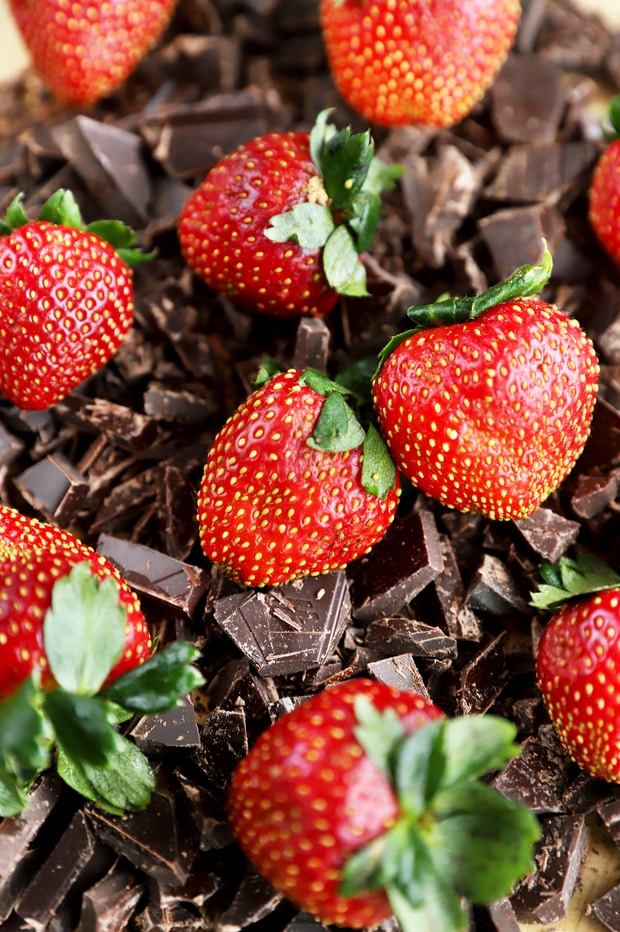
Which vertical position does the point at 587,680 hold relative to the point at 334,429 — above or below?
below

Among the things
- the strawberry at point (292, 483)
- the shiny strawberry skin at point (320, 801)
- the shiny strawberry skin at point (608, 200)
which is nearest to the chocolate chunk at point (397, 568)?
the strawberry at point (292, 483)

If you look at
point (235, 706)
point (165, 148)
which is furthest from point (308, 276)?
point (235, 706)

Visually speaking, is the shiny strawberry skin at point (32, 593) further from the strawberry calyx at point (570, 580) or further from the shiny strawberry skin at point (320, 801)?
the strawberry calyx at point (570, 580)

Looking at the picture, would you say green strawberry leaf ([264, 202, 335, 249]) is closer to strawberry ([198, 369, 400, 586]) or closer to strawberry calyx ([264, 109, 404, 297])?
strawberry calyx ([264, 109, 404, 297])

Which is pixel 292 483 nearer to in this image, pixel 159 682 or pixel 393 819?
pixel 159 682

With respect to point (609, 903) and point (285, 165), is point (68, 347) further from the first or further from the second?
point (609, 903)

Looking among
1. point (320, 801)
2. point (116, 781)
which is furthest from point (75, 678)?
point (320, 801)
